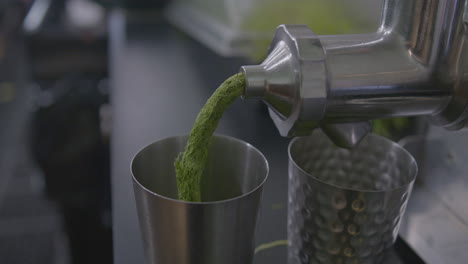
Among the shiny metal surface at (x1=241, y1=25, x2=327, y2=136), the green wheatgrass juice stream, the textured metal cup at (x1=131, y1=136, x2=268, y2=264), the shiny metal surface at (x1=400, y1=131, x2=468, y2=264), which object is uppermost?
the shiny metal surface at (x1=241, y1=25, x2=327, y2=136)

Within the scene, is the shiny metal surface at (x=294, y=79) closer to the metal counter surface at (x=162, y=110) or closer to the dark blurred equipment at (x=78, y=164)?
the metal counter surface at (x=162, y=110)

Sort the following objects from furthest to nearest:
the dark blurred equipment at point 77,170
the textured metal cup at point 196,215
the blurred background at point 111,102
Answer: the dark blurred equipment at point 77,170
the blurred background at point 111,102
the textured metal cup at point 196,215

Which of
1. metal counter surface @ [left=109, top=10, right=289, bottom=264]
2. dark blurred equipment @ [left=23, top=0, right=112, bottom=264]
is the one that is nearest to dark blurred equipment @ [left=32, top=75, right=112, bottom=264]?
dark blurred equipment @ [left=23, top=0, right=112, bottom=264]

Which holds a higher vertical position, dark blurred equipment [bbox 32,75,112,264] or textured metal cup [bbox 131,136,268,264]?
textured metal cup [bbox 131,136,268,264]

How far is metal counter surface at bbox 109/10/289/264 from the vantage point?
443mm

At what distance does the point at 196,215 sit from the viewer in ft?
0.91

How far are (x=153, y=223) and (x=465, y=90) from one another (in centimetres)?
23

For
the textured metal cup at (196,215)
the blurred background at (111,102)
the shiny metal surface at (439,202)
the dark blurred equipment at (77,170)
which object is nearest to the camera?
the textured metal cup at (196,215)

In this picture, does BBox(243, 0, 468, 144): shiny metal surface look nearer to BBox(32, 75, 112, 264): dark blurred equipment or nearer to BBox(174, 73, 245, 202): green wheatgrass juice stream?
BBox(174, 73, 245, 202): green wheatgrass juice stream

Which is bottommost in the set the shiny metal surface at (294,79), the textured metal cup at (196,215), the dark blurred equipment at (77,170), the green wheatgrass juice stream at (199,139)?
the dark blurred equipment at (77,170)

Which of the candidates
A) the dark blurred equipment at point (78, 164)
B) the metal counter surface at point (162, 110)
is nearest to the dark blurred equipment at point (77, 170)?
the dark blurred equipment at point (78, 164)

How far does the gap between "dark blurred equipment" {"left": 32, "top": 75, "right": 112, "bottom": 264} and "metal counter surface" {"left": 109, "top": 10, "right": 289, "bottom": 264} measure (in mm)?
169

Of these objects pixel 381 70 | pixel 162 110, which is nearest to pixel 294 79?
pixel 381 70

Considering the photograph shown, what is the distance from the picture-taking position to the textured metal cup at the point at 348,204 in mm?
314
